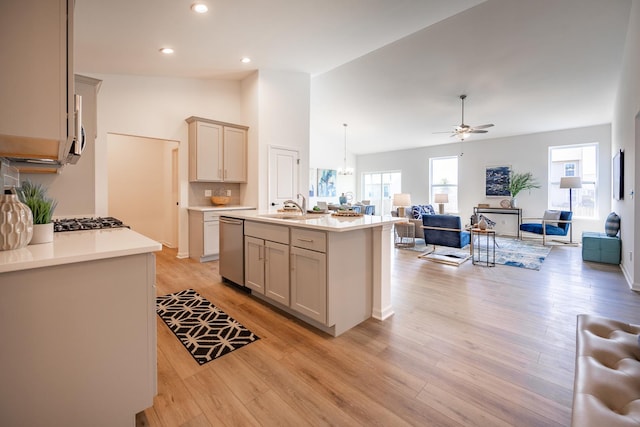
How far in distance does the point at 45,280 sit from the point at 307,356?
1506 mm

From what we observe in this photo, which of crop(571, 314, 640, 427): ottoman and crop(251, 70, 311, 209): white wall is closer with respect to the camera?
crop(571, 314, 640, 427): ottoman

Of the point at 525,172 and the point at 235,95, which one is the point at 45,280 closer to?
the point at 235,95

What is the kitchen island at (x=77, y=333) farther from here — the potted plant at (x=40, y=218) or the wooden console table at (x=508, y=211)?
Answer: the wooden console table at (x=508, y=211)

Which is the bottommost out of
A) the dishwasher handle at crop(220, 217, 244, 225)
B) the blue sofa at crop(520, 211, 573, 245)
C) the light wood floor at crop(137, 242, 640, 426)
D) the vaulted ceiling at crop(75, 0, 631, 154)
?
the light wood floor at crop(137, 242, 640, 426)

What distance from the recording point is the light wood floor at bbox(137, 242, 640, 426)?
1.48 metres

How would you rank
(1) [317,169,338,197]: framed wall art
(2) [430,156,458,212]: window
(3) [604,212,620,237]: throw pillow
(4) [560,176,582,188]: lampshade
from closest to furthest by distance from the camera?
(3) [604,212,620,237]: throw pillow, (4) [560,176,582,188]: lampshade, (2) [430,156,458,212]: window, (1) [317,169,338,197]: framed wall art

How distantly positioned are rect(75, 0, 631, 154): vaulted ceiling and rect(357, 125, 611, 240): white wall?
552 mm

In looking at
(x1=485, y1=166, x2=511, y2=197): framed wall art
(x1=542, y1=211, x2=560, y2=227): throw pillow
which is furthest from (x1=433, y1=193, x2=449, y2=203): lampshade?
(x1=542, y1=211, x2=560, y2=227): throw pillow

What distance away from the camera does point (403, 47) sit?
4.57 m

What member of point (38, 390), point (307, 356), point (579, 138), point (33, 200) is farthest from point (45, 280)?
point (579, 138)

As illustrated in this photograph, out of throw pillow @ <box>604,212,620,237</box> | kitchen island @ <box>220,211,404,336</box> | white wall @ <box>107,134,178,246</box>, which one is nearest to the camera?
kitchen island @ <box>220,211,404,336</box>

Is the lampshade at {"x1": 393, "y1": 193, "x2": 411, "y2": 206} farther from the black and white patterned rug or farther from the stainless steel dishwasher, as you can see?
the black and white patterned rug

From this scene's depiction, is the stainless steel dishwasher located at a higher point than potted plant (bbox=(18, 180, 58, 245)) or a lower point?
lower

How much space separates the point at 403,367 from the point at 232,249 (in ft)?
7.25
